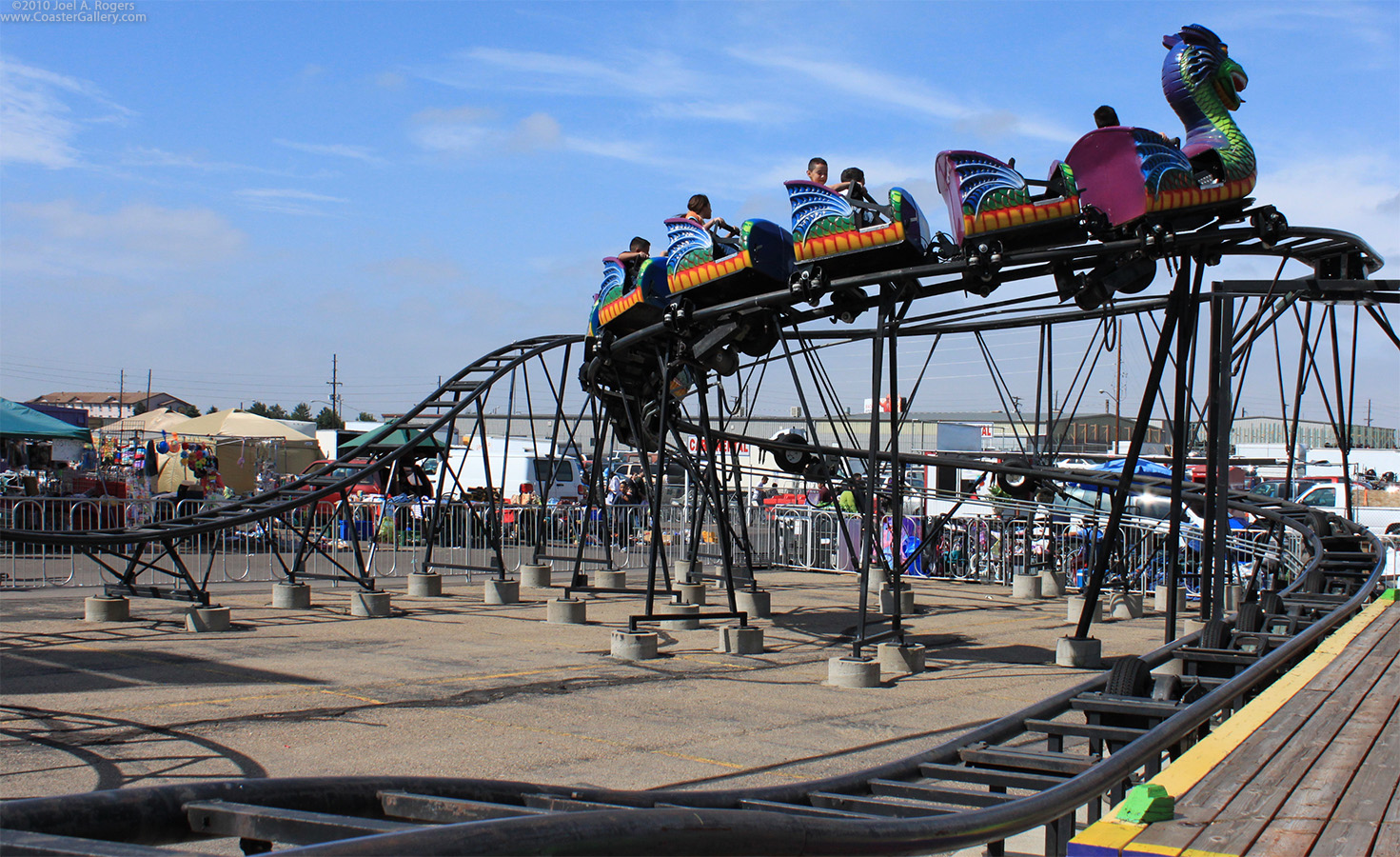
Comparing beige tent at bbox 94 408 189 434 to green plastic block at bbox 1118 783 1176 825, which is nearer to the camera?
green plastic block at bbox 1118 783 1176 825

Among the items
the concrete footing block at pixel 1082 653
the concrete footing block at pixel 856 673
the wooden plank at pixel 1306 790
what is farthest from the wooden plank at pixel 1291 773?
the concrete footing block at pixel 1082 653

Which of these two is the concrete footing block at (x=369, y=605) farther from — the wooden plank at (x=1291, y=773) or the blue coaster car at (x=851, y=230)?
the wooden plank at (x=1291, y=773)

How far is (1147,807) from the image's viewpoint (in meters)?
3.88

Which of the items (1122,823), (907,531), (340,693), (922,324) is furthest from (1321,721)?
(907,531)

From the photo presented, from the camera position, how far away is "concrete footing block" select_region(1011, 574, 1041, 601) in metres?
20.1

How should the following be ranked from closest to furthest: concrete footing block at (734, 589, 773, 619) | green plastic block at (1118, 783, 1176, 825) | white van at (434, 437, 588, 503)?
green plastic block at (1118, 783, 1176, 825) < concrete footing block at (734, 589, 773, 619) < white van at (434, 437, 588, 503)

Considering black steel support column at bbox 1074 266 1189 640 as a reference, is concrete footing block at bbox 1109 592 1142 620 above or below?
below

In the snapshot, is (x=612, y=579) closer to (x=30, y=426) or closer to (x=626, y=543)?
(x=626, y=543)

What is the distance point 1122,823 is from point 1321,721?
85.8 inches

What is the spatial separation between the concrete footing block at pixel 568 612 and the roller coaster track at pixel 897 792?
525 cm

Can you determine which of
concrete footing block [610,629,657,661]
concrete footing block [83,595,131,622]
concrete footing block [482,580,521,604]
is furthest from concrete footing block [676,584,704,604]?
concrete footing block [83,595,131,622]

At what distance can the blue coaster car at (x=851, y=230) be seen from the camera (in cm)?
1084

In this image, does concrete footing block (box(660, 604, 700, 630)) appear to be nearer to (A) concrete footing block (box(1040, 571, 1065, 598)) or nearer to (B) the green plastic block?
(A) concrete footing block (box(1040, 571, 1065, 598))

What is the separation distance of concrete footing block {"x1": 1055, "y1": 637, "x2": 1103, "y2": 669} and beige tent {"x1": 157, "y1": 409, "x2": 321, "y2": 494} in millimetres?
28010
